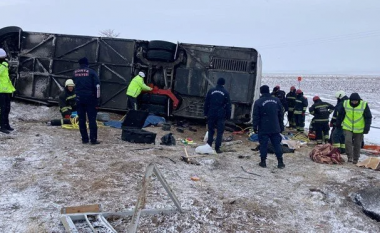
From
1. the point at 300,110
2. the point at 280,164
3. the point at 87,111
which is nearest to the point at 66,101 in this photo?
the point at 87,111

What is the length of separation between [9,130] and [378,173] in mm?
7413

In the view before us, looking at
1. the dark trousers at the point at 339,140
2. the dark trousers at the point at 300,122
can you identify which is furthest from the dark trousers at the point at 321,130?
the dark trousers at the point at 339,140

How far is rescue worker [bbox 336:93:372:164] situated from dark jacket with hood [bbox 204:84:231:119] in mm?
2389

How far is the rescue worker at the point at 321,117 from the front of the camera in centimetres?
1059

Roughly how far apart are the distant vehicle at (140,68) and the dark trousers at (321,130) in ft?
6.39

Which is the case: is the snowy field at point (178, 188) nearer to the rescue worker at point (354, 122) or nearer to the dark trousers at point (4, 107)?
the dark trousers at point (4, 107)

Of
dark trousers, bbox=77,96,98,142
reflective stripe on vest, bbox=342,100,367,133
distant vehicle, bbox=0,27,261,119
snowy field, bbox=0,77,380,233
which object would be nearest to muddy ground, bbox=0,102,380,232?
snowy field, bbox=0,77,380,233

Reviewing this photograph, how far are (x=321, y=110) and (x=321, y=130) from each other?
586mm

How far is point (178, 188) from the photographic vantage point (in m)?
5.40

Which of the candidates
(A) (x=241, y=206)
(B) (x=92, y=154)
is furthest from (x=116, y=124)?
(A) (x=241, y=206)

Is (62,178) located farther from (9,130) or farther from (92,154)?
(9,130)

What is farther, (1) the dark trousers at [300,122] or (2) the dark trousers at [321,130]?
(1) the dark trousers at [300,122]

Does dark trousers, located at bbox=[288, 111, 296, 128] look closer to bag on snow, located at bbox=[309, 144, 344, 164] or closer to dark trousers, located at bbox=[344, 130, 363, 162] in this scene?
dark trousers, located at bbox=[344, 130, 363, 162]

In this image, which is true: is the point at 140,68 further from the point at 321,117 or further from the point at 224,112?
the point at 321,117
